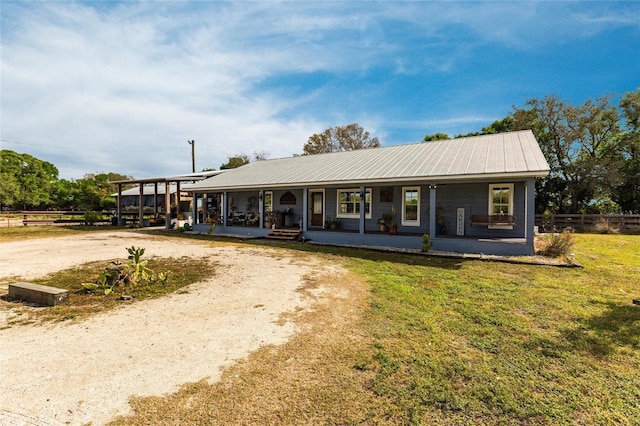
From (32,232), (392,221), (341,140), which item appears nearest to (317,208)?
(392,221)

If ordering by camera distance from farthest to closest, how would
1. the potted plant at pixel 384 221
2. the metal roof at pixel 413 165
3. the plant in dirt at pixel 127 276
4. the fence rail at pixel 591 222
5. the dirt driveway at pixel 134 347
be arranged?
the fence rail at pixel 591 222 → the potted plant at pixel 384 221 → the metal roof at pixel 413 165 → the plant in dirt at pixel 127 276 → the dirt driveway at pixel 134 347

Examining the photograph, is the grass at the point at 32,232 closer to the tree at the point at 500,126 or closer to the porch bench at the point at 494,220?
the porch bench at the point at 494,220

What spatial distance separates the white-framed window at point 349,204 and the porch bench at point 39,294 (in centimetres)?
1039

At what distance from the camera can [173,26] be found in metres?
9.62

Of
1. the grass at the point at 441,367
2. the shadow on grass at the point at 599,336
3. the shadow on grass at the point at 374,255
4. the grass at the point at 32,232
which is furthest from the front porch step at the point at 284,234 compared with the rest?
the grass at the point at 32,232

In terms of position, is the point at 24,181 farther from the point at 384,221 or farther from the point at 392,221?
the point at 392,221

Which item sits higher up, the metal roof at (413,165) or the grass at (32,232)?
the metal roof at (413,165)

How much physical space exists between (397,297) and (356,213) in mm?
8493

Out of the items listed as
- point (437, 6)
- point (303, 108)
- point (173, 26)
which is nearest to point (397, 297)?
point (437, 6)

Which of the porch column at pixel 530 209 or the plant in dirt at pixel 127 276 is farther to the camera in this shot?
the porch column at pixel 530 209

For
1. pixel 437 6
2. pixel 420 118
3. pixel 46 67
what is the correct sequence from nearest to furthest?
pixel 437 6, pixel 46 67, pixel 420 118

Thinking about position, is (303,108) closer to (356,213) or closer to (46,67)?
(356,213)

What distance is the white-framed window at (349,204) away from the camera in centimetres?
1334

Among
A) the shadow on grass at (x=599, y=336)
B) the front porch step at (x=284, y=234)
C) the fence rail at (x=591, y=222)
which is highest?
the fence rail at (x=591, y=222)
